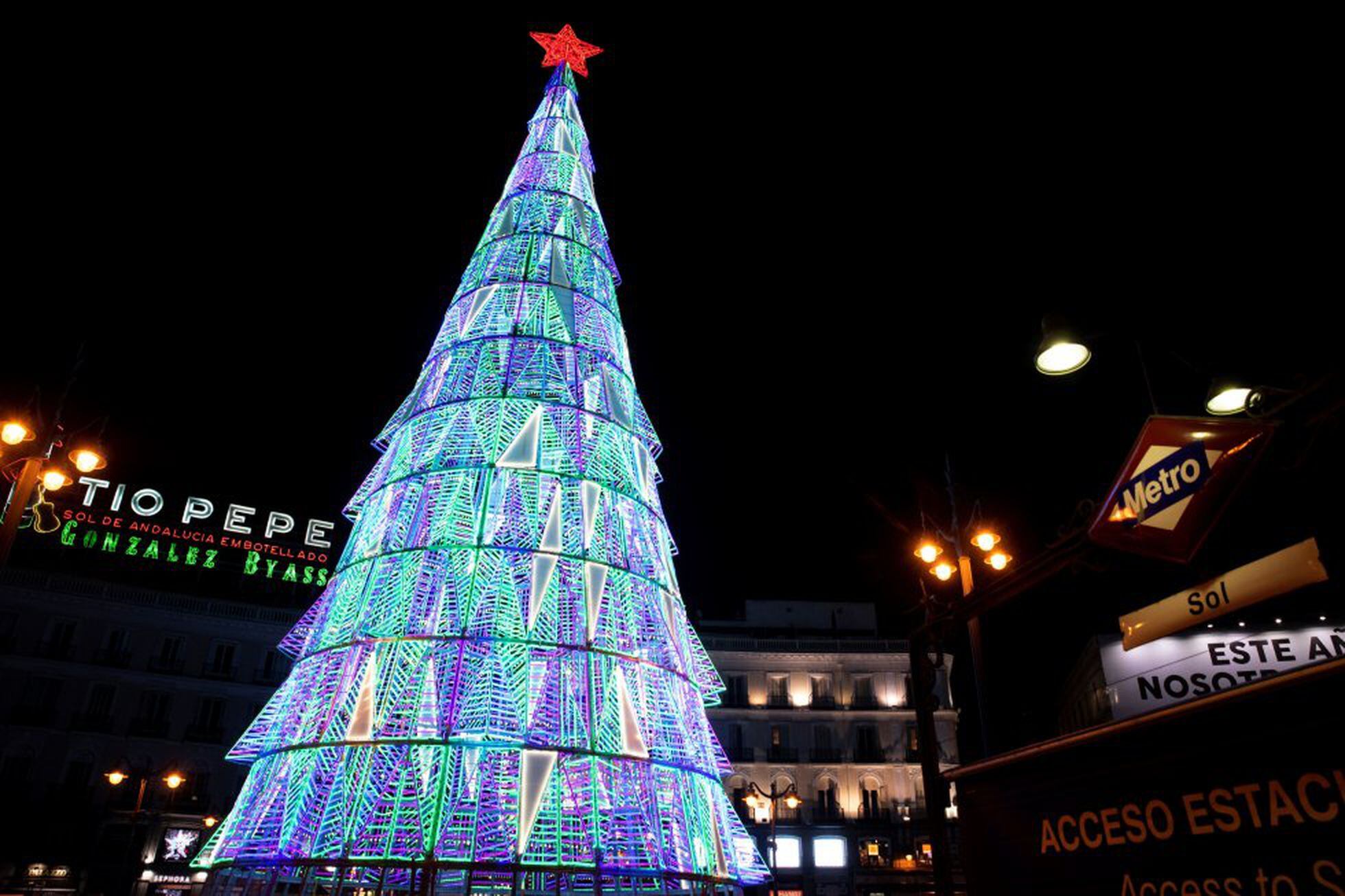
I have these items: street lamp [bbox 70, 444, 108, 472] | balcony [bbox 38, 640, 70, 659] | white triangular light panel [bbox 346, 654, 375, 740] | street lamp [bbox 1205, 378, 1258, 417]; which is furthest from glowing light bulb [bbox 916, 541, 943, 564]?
balcony [bbox 38, 640, 70, 659]

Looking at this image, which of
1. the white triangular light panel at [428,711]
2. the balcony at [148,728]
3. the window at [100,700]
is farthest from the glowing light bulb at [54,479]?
the window at [100,700]

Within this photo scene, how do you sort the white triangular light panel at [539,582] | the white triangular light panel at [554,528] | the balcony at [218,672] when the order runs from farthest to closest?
the balcony at [218,672]
the white triangular light panel at [554,528]
the white triangular light panel at [539,582]

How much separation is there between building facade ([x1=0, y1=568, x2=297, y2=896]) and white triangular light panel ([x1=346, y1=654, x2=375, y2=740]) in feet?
88.5

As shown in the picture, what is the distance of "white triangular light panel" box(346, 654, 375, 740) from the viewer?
9156 mm

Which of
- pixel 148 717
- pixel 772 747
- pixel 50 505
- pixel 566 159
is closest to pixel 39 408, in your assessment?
pixel 50 505

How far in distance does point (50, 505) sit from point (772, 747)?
3719 centimetres

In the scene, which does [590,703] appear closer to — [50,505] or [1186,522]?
[1186,522]

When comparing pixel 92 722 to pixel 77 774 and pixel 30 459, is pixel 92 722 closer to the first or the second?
pixel 77 774

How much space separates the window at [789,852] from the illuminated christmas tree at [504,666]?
30.3 metres

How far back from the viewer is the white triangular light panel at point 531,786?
8.67 m

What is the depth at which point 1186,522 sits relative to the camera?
4.45m

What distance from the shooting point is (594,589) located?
10.9 m

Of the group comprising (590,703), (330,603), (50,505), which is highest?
(50,505)

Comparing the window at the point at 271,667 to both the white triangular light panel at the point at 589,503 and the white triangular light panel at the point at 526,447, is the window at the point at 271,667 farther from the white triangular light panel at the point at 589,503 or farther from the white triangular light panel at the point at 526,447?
the white triangular light panel at the point at 589,503
